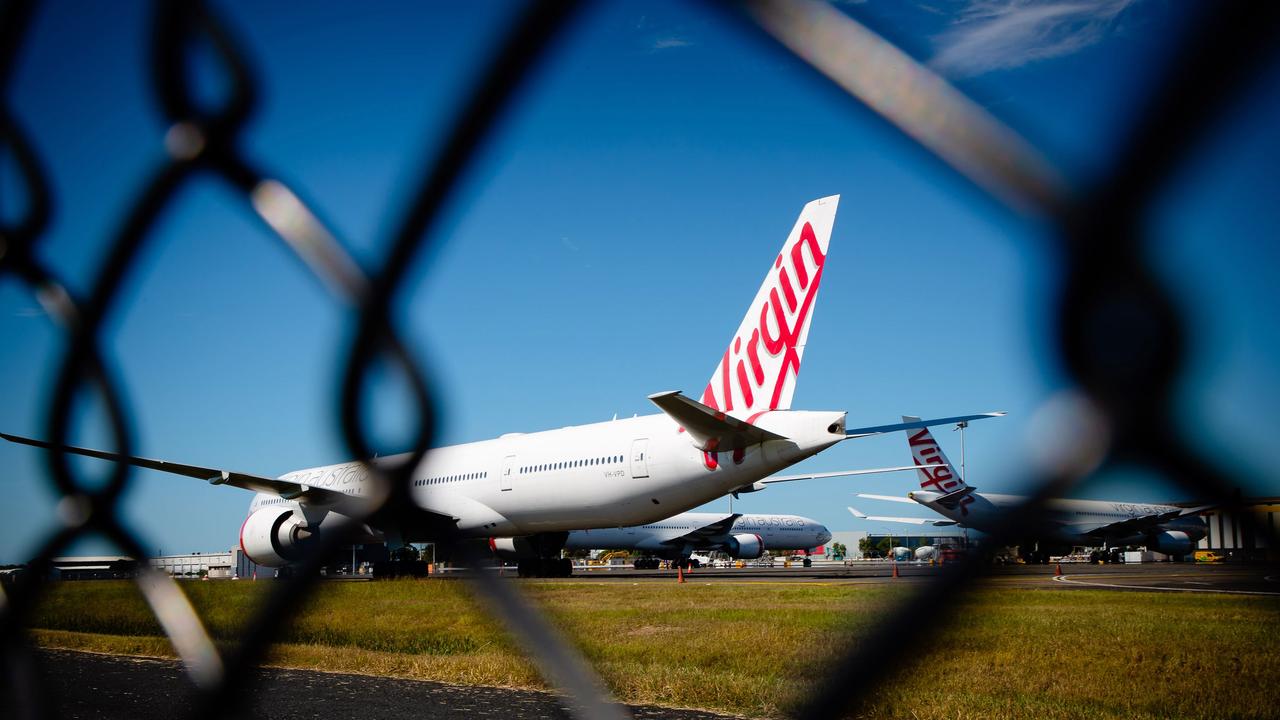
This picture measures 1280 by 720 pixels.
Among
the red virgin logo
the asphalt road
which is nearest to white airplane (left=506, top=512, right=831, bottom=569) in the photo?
the red virgin logo

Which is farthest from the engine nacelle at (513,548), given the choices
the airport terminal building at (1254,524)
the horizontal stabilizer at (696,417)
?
the airport terminal building at (1254,524)

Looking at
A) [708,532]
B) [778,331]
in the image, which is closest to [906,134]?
[778,331]

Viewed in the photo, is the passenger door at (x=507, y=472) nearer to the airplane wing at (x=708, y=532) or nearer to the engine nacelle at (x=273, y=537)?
the engine nacelle at (x=273, y=537)

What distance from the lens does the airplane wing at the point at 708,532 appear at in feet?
130

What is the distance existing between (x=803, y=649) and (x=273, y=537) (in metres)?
16.3

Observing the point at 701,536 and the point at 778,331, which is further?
the point at 701,536

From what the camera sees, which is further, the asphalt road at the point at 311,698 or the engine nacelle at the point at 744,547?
the engine nacelle at the point at 744,547

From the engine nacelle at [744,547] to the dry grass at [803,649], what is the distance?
28.9 metres

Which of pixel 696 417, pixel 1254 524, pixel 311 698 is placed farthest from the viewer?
pixel 696 417

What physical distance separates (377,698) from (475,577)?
4515 millimetres

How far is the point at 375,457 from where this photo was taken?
1.58 m

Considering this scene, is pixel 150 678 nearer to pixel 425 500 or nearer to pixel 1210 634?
pixel 1210 634

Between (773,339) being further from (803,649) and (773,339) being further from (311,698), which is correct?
(311,698)

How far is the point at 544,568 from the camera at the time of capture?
24.8 meters
